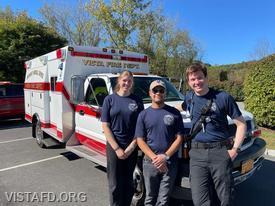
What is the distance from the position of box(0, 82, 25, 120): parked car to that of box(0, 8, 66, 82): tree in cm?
518

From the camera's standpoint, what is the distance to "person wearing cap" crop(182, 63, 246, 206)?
3.30 metres

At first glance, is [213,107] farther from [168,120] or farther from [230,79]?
[230,79]

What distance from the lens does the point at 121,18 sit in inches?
809

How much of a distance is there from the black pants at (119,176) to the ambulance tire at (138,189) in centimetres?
36

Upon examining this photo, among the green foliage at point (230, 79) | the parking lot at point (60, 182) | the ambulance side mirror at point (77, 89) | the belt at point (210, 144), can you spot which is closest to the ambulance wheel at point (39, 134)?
the parking lot at point (60, 182)

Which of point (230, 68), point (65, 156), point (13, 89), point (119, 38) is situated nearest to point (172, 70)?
point (119, 38)

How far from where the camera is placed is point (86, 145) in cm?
643

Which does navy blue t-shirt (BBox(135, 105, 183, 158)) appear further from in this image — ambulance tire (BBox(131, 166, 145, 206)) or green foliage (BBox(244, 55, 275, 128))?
green foliage (BBox(244, 55, 275, 128))

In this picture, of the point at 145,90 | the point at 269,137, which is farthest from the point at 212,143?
the point at 269,137

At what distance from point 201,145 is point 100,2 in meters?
19.6

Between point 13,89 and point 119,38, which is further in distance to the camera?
point 119,38

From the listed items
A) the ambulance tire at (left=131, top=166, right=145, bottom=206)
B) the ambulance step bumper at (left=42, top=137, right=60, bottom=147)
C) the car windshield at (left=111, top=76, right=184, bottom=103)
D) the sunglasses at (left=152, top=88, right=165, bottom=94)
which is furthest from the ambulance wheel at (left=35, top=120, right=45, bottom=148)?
the sunglasses at (left=152, top=88, right=165, bottom=94)

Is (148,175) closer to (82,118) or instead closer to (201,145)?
(201,145)

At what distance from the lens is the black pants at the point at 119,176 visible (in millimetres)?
3982
